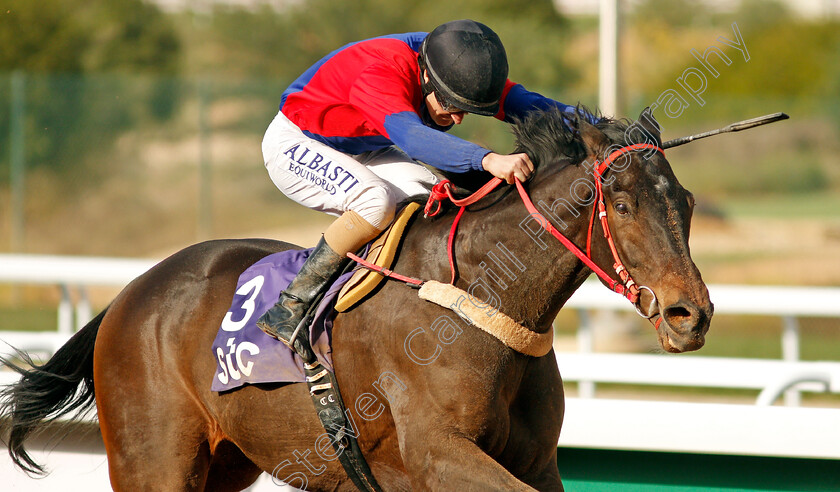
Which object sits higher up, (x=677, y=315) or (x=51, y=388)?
(x=677, y=315)

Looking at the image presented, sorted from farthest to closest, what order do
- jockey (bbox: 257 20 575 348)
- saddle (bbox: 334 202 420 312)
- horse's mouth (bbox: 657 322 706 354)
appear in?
saddle (bbox: 334 202 420 312), jockey (bbox: 257 20 575 348), horse's mouth (bbox: 657 322 706 354)

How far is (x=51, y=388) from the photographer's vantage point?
11.7 feet

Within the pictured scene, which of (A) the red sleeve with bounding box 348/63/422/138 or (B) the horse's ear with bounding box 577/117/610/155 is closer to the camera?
(B) the horse's ear with bounding box 577/117/610/155

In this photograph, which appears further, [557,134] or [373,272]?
[373,272]

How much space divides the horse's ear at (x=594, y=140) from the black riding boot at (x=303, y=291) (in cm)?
83

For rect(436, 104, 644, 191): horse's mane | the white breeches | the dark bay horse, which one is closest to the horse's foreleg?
the dark bay horse

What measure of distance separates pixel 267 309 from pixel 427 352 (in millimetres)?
617

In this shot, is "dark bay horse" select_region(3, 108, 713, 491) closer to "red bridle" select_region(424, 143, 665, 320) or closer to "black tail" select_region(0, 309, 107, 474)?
"red bridle" select_region(424, 143, 665, 320)

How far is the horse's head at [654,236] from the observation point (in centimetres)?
232

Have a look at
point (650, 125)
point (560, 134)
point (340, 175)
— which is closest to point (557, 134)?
point (560, 134)

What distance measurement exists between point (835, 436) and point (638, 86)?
26390 mm

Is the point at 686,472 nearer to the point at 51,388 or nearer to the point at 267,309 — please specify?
the point at 267,309

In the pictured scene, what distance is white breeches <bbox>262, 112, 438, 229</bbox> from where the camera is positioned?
2.93m

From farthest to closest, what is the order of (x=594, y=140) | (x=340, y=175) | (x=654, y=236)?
(x=340, y=175) → (x=594, y=140) → (x=654, y=236)
